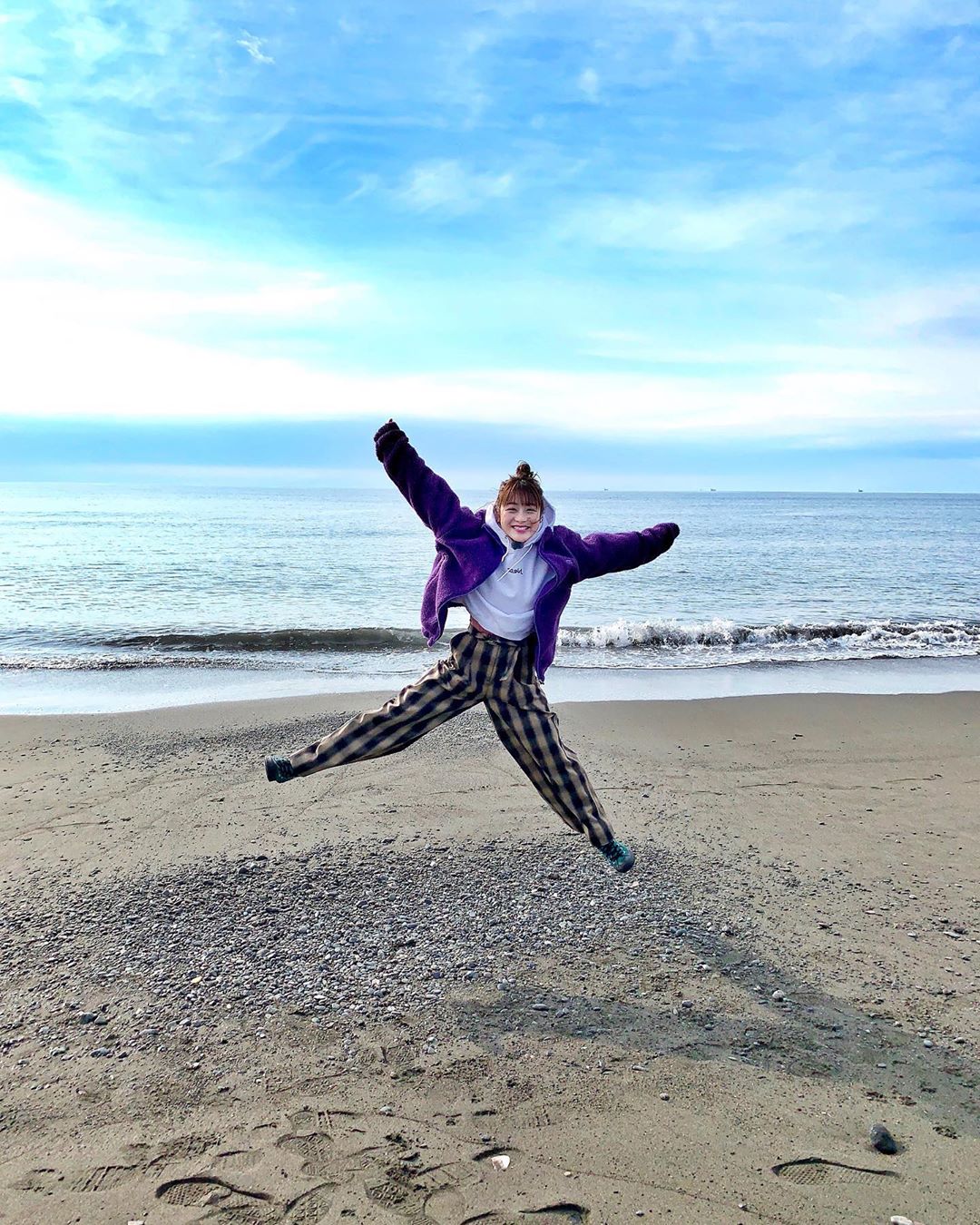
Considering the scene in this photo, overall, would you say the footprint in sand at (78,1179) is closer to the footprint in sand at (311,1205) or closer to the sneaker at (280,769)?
the footprint in sand at (311,1205)

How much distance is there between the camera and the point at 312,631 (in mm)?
16250

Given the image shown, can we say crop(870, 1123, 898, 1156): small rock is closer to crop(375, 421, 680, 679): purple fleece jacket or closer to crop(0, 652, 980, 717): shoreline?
crop(375, 421, 680, 679): purple fleece jacket

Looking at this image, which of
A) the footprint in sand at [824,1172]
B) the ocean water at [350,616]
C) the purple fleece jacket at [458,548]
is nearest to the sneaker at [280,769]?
the purple fleece jacket at [458,548]

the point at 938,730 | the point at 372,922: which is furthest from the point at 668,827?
the point at 938,730

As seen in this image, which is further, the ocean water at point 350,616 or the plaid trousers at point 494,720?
the ocean water at point 350,616

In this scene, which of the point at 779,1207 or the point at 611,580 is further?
the point at 611,580

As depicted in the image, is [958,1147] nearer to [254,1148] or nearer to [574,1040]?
[574,1040]

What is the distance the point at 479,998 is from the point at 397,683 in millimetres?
8091

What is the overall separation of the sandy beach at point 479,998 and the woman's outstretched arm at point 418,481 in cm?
223

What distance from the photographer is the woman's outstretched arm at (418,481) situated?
4.77 m

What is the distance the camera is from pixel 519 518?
15.8 feet

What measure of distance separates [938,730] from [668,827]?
453 centimetres

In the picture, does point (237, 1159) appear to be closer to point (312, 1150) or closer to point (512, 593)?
point (312, 1150)

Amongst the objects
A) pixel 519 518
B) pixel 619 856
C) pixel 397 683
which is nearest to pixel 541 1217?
pixel 619 856
